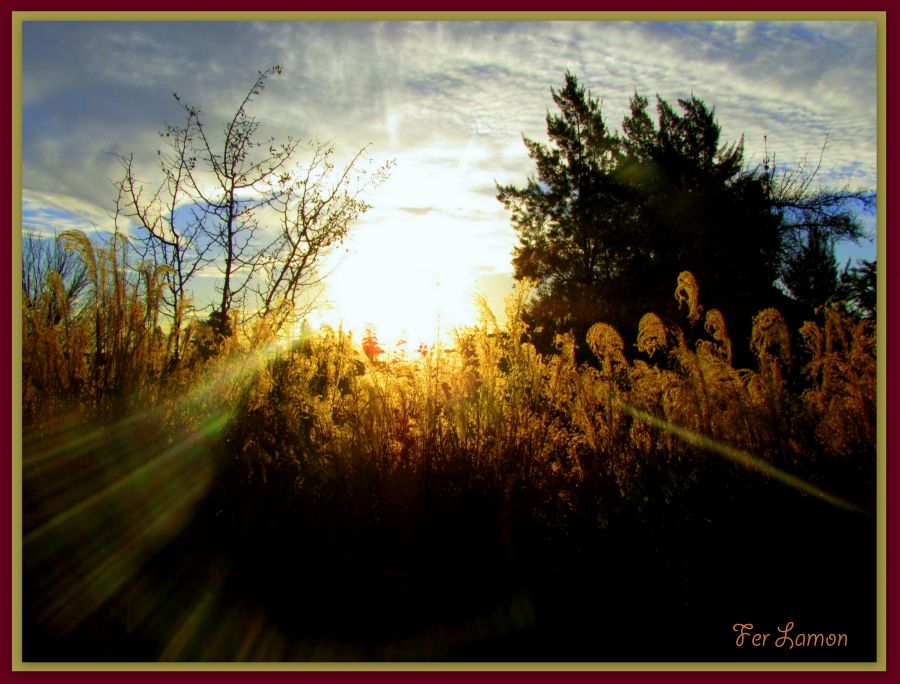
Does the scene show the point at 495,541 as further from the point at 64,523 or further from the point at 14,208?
the point at 14,208

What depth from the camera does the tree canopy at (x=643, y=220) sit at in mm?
13031

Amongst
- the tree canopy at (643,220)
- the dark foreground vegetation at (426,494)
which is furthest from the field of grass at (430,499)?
the tree canopy at (643,220)

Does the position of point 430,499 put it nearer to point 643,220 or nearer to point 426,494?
point 426,494

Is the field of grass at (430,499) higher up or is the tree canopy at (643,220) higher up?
the tree canopy at (643,220)

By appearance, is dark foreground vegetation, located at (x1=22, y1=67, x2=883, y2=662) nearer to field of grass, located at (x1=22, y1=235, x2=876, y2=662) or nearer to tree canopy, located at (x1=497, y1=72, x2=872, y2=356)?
field of grass, located at (x1=22, y1=235, x2=876, y2=662)

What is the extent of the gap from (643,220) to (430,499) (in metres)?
12.4

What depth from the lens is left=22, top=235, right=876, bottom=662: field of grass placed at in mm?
3004

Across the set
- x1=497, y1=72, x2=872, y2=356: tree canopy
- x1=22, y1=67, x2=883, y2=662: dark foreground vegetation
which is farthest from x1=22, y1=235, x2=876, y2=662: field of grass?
x1=497, y1=72, x2=872, y2=356: tree canopy

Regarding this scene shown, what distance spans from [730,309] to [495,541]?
35.1ft

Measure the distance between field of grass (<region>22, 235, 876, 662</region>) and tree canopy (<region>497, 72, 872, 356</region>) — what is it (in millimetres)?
9168

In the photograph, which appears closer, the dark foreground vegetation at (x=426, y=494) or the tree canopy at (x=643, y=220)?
the dark foreground vegetation at (x=426, y=494)

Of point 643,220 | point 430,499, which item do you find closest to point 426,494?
point 430,499

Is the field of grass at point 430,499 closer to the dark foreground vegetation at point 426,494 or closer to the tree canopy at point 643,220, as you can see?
the dark foreground vegetation at point 426,494

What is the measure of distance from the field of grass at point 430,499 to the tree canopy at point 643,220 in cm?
917
